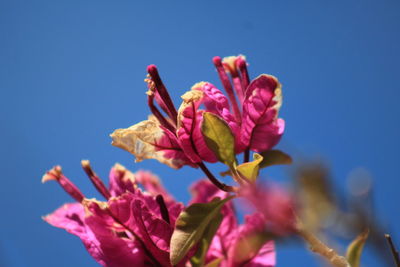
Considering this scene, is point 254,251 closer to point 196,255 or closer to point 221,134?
point 196,255

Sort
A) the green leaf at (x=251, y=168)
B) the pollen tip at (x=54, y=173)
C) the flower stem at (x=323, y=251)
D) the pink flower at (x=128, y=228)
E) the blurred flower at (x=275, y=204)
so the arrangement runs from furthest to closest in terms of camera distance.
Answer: the pollen tip at (x=54, y=173) → the pink flower at (x=128, y=228) → the green leaf at (x=251, y=168) → the flower stem at (x=323, y=251) → the blurred flower at (x=275, y=204)

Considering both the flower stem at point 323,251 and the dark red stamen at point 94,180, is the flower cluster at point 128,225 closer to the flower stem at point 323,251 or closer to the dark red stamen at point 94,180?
the dark red stamen at point 94,180

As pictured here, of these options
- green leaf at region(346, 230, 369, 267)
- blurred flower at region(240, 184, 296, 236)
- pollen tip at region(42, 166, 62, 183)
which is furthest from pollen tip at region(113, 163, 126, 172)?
blurred flower at region(240, 184, 296, 236)

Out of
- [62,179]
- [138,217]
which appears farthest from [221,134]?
[62,179]

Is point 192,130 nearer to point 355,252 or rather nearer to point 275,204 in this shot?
point 355,252

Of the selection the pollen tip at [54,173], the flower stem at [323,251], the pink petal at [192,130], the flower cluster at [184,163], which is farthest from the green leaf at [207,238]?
the pollen tip at [54,173]

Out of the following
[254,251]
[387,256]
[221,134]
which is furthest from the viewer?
[254,251]

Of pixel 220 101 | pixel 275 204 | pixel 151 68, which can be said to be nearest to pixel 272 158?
pixel 220 101
